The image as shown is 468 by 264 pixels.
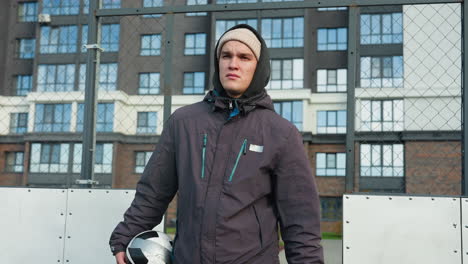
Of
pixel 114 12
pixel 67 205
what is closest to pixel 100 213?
pixel 67 205

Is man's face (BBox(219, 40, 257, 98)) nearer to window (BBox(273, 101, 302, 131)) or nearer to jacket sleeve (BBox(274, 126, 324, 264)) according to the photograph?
jacket sleeve (BBox(274, 126, 324, 264))

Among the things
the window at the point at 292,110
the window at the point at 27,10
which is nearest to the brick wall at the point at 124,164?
the window at the point at 292,110

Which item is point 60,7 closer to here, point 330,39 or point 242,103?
point 330,39

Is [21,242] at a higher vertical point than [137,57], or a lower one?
lower

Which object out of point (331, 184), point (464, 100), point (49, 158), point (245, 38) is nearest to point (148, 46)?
point (49, 158)

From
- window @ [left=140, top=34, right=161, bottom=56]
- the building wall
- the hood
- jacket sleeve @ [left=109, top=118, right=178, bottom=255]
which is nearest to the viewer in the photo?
the hood

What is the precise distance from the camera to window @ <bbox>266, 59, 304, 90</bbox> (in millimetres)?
36531

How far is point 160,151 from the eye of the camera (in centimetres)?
313

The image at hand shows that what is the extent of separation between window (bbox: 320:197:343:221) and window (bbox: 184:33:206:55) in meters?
13.7

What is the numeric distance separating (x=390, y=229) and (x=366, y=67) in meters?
31.3

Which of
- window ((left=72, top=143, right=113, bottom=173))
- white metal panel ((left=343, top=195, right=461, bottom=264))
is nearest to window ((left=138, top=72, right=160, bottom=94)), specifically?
window ((left=72, top=143, right=113, bottom=173))

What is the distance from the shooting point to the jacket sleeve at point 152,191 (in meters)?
3.10

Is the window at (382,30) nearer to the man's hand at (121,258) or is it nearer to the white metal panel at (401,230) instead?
the white metal panel at (401,230)

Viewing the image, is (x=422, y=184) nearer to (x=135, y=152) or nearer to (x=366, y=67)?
(x=366, y=67)
